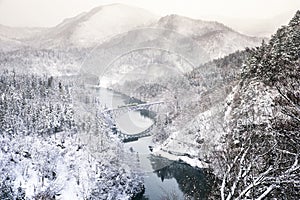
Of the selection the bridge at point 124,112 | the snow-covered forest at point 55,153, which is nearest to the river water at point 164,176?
the bridge at point 124,112

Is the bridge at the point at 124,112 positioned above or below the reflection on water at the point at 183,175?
below

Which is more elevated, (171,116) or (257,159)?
(257,159)

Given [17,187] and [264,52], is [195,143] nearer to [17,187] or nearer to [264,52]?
[264,52]

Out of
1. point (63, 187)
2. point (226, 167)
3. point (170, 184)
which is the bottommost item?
point (63, 187)

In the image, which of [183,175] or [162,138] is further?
[162,138]

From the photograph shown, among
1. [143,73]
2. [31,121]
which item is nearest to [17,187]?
[31,121]

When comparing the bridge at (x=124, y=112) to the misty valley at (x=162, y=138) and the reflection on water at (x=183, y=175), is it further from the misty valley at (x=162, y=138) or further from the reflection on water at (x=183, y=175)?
the reflection on water at (x=183, y=175)

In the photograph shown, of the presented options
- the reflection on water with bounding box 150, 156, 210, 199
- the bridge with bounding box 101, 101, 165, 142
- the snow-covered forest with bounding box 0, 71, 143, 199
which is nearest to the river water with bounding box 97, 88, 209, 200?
the reflection on water with bounding box 150, 156, 210, 199

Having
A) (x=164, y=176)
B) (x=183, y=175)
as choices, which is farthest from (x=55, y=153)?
(x=183, y=175)

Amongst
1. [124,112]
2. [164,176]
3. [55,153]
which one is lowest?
A: [124,112]

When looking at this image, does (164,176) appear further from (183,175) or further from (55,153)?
(55,153)

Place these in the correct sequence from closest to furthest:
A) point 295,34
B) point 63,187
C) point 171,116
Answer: point 295,34 < point 63,187 < point 171,116
